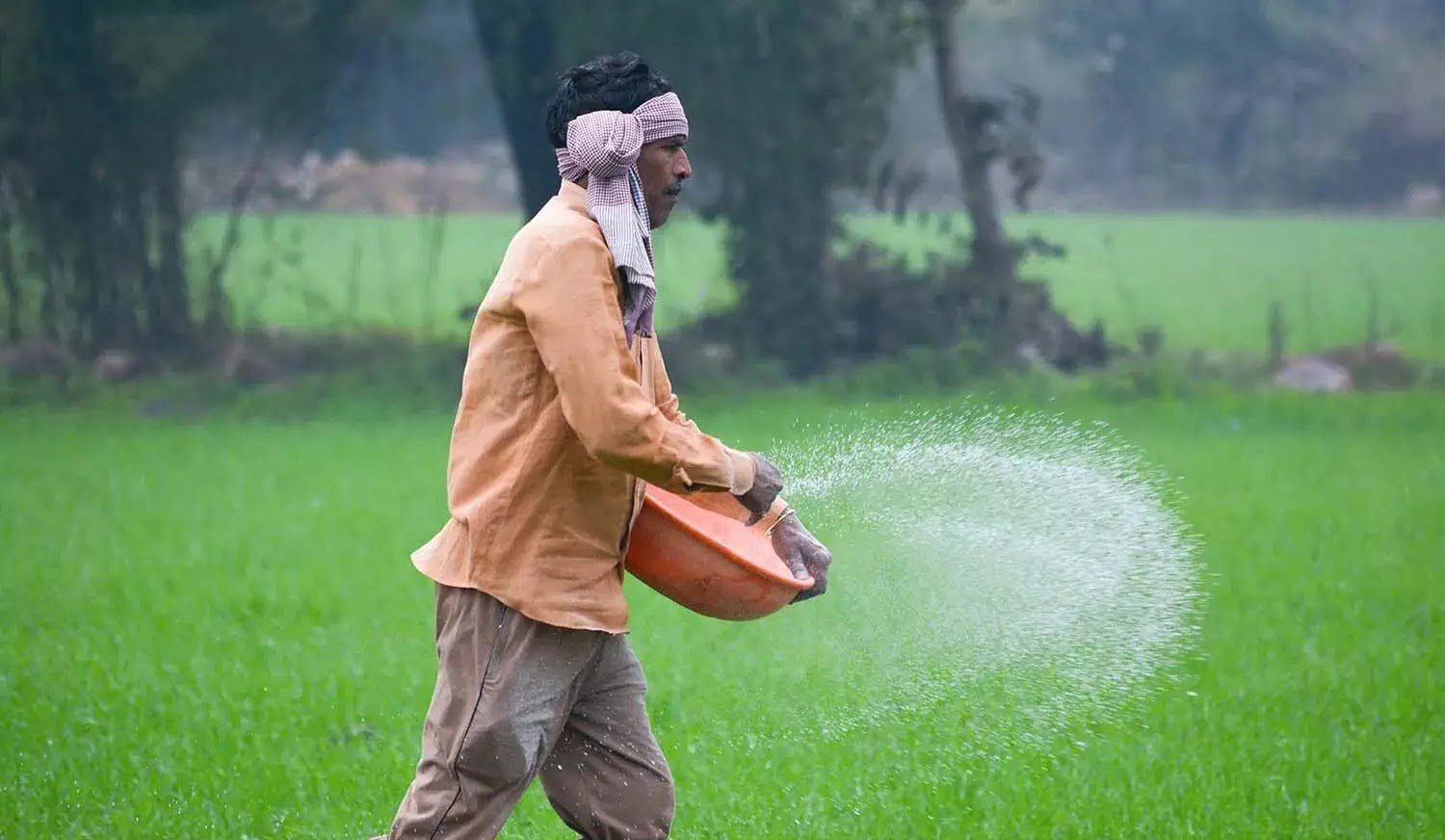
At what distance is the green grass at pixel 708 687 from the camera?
4.72 m

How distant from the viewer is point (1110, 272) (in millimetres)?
23359

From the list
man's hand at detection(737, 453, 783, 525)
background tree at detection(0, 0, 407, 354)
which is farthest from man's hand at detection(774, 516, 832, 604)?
background tree at detection(0, 0, 407, 354)

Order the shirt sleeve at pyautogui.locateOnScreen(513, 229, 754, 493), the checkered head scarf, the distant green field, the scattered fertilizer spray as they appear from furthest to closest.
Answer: the distant green field → the scattered fertilizer spray → the checkered head scarf → the shirt sleeve at pyautogui.locateOnScreen(513, 229, 754, 493)

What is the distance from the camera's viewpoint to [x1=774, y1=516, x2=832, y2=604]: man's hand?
11.8ft

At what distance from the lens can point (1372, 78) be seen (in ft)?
73.5

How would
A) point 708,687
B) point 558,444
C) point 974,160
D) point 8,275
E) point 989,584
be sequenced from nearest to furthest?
point 558,444, point 989,584, point 708,687, point 8,275, point 974,160

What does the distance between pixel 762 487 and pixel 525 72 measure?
12011 mm

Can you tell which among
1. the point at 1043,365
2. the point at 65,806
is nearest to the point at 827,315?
the point at 1043,365

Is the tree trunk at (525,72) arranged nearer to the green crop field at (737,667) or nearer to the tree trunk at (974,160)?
the green crop field at (737,667)

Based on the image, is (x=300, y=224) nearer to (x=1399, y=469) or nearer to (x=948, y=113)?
(x=948, y=113)

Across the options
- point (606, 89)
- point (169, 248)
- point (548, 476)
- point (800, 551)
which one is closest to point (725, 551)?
point (800, 551)

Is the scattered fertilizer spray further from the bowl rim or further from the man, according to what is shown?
the man

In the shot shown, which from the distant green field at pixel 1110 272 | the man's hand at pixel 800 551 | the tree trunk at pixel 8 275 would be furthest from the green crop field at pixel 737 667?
the distant green field at pixel 1110 272

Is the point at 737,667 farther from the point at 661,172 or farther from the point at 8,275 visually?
the point at 8,275
